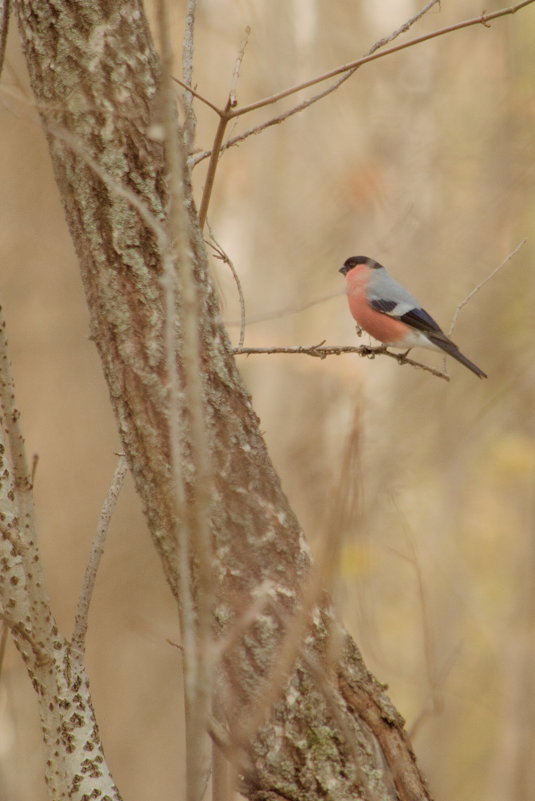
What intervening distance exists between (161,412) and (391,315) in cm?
256

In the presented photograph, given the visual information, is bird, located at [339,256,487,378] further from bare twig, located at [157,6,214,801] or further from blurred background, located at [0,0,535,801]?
bare twig, located at [157,6,214,801]

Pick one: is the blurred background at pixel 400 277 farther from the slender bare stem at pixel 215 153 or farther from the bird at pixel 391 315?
the slender bare stem at pixel 215 153

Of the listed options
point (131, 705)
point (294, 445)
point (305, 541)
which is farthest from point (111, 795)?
point (294, 445)

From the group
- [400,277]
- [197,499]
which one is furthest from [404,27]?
[400,277]

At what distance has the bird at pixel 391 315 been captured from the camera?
12.8ft

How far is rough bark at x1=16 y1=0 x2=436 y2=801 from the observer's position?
162cm

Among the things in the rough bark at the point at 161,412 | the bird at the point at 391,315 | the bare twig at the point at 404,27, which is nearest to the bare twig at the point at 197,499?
the rough bark at the point at 161,412

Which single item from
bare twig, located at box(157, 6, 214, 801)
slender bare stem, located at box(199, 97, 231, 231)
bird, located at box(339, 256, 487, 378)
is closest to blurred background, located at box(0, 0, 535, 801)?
bird, located at box(339, 256, 487, 378)

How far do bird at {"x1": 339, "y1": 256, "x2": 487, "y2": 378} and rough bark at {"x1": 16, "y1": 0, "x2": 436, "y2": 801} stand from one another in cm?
226

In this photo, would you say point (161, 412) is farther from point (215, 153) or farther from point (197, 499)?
point (197, 499)

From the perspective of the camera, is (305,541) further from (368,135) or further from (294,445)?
(368,135)

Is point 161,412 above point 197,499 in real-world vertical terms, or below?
above

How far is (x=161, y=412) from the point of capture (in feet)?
5.36

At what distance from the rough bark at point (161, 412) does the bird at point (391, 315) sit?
7.43 feet
